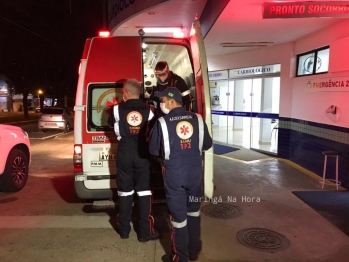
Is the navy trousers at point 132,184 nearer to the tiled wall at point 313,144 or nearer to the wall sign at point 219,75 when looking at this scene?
the tiled wall at point 313,144

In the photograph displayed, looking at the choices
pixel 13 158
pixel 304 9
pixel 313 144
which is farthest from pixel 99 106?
pixel 313 144

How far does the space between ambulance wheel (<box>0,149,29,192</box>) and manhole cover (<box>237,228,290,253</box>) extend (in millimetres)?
4518

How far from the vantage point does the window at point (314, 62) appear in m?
7.28

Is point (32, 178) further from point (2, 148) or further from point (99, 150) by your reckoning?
point (99, 150)

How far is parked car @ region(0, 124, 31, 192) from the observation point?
6199mm

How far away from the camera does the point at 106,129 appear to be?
4848 millimetres

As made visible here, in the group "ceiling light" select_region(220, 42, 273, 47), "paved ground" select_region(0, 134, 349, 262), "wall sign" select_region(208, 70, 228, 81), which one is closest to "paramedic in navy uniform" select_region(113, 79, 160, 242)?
"paved ground" select_region(0, 134, 349, 262)

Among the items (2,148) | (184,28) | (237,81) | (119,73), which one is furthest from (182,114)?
(237,81)

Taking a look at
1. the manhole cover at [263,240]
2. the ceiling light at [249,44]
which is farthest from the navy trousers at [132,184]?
the ceiling light at [249,44]

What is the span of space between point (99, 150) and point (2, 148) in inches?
98.1

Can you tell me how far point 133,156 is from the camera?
4.20 meters

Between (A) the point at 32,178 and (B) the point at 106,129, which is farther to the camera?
(A) the point at 32,178

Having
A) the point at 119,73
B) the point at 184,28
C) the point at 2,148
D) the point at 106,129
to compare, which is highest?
the point at 184,28

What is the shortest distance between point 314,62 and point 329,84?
39.9 inches
